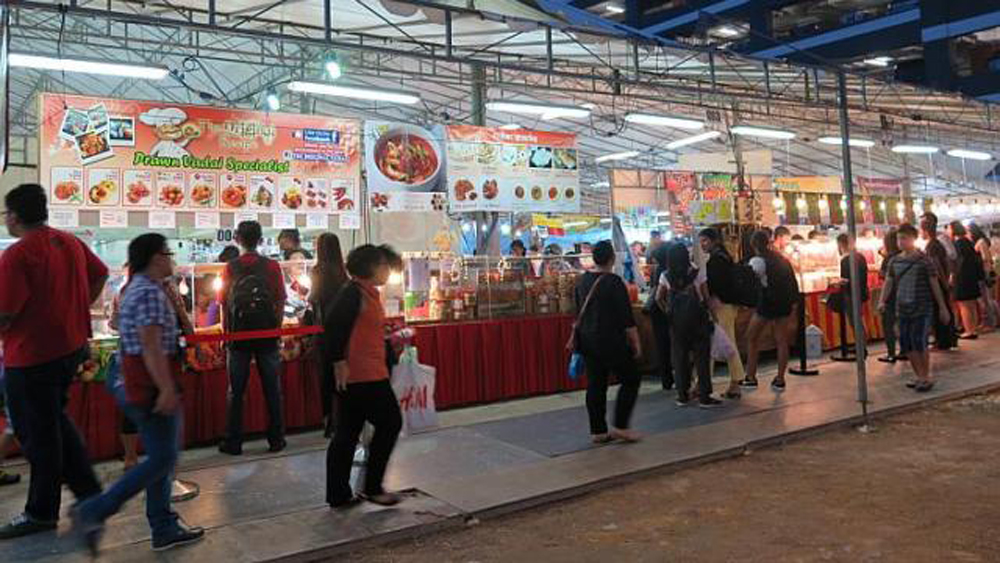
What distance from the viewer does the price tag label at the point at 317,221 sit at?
7.55 m

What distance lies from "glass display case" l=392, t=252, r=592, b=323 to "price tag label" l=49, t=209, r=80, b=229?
2.78 meters

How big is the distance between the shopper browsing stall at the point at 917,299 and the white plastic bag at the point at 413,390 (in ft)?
15.7

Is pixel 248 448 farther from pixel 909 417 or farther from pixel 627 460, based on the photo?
pixel 909 417

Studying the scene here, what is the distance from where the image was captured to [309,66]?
16281 mm

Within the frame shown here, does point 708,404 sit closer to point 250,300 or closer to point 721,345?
point 721,345

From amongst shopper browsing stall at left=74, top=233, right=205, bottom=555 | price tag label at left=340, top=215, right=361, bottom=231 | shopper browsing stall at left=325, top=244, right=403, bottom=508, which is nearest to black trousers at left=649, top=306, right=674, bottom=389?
price tag label at left=340, top=215, right=361, bottom=231

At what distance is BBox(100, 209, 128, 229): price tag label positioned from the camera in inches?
257

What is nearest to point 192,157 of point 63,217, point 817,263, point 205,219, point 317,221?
point 205,219

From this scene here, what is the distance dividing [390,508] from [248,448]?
201 centimetres

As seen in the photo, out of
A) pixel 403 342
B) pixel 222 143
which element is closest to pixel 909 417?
pixel 403 342

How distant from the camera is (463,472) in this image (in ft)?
15.9

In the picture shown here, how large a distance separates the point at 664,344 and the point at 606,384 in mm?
2356

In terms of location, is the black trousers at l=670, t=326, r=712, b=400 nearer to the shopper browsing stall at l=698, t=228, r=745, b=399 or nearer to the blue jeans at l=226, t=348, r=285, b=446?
the shopper browsing stall at l=698, t=228, r=745, b=399

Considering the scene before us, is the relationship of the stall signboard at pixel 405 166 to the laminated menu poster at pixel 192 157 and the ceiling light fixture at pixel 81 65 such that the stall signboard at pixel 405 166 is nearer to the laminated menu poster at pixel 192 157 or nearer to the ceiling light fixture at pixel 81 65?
the laminated menu poster at pixel 192 157
